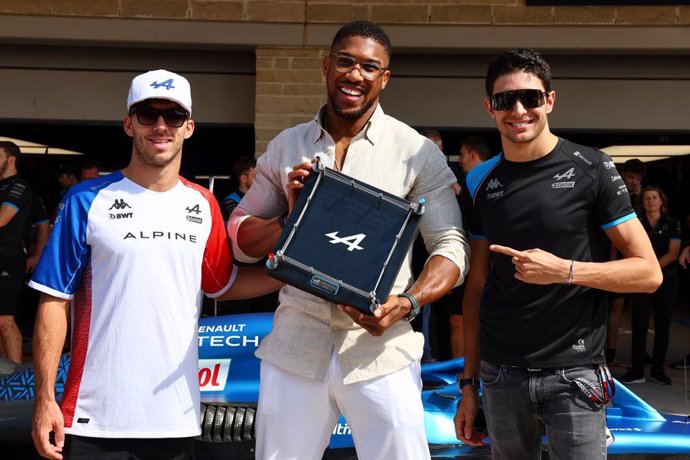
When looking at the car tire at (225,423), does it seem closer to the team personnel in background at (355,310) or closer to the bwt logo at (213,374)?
the bwt logo at (213,374)

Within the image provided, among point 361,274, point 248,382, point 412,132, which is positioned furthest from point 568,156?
point 248,382

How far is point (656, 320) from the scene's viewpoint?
8.03 m

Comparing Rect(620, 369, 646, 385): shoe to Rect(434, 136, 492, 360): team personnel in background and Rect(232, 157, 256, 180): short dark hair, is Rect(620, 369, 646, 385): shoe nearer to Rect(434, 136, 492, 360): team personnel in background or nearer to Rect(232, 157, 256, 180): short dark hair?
Rect(434, 136, 492, 360): team personnel in background

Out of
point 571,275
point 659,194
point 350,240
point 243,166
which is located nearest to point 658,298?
point 659,194

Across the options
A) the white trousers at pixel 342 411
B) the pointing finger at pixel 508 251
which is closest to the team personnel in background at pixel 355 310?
the white trousers at pixel 342 411

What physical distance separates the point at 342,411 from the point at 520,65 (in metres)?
1.29

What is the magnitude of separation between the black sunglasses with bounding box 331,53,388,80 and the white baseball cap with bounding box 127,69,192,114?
509 millimetres

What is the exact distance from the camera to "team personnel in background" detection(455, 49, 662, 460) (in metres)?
2.67

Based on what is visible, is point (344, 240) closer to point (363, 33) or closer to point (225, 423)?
point (363, 33)

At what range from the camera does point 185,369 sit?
2744 millimetres

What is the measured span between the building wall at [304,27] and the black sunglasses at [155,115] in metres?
5.77

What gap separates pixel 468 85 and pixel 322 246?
6.93 metres

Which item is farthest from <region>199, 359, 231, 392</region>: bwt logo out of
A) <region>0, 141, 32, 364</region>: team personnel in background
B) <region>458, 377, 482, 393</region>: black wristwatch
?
<region>0, 141, 32, 364</region>: team personnel in background

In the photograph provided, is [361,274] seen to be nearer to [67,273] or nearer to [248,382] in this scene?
[67,273]
